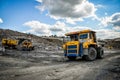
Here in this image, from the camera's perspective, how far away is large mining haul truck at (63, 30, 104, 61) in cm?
1230

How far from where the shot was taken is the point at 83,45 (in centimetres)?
1220

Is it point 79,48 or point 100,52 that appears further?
point 100,52

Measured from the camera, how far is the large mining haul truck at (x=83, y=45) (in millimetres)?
12305

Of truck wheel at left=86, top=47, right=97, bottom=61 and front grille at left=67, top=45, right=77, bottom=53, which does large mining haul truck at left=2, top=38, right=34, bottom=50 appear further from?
truck wheel at left=86, top=47, right=97, bottom=61

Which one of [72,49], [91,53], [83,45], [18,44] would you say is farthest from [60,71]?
[18,44]

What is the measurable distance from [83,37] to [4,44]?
2097cm

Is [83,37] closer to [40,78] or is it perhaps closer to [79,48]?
[79,48]

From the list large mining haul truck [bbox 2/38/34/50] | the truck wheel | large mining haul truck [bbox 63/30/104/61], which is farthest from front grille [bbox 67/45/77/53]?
large mining haul truck [bbox 2/38/34/50]

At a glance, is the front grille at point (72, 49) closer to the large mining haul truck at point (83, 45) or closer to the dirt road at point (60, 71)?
the large mining haul truck at point (83, 45)

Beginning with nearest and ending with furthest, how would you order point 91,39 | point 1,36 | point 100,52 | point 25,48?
point 91,39 < point 100,52 < point 25,48 < point 1,36

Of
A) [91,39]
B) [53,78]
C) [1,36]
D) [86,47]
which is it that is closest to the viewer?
[53,78]

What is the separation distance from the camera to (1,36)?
136ft

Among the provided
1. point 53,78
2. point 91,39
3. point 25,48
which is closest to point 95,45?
point 91,39

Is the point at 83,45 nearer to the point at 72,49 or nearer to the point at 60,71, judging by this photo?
the point at 72,49
